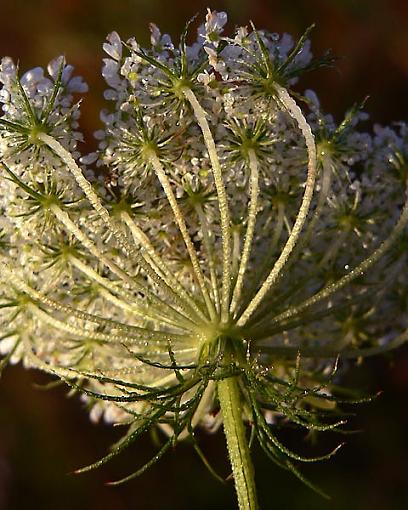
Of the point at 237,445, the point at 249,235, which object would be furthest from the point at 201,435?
the point at 249,235

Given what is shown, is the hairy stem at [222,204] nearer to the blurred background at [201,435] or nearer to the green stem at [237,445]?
the green stem at [237,445]

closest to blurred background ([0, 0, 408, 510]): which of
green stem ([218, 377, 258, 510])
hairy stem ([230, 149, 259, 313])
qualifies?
hairy stem ([230, 149, 259, 313])

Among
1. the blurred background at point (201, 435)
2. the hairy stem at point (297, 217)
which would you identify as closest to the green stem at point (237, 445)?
the hairy stem at point (297, 217)

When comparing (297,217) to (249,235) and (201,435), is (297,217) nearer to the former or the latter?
(249,235)

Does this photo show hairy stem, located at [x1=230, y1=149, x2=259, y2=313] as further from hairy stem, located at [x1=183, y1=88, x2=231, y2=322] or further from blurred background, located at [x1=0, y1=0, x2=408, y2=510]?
blurred background, located at [x1=0, y1=0, x2=408, y2=510]

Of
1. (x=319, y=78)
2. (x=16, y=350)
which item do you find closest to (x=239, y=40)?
(x=16, y=350)
